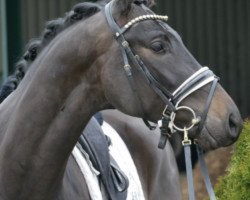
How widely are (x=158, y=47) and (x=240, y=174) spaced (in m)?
1.32

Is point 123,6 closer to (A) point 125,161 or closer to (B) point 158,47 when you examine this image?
(B) point 158,47

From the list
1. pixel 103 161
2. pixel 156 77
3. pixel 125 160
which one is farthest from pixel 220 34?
pixel 156 77

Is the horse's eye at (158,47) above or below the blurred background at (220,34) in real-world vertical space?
above

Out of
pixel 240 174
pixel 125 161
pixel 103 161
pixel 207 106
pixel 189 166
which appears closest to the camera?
pixel 207 106

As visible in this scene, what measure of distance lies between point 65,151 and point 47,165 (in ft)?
0.31

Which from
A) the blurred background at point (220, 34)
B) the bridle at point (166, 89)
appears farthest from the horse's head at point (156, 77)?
the blurred background at point (220, 34)

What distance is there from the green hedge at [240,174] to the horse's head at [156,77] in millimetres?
1137

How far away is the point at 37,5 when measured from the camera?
9.23m

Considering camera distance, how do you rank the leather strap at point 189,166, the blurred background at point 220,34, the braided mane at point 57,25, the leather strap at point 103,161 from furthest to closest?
the blurred background at point 220,34 < the leather strap at point 103,161 < the braided mane at point 57,25 < the leather strap at point 189,166

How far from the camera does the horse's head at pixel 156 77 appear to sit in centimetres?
406

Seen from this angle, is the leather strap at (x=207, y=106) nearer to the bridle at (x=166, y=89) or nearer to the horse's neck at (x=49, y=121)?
the bridle at (x=166, y=89)

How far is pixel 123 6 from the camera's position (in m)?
4.21

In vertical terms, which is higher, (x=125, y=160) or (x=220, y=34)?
(x=125, y=160)

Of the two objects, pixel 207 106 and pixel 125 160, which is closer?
pixel 207 106
